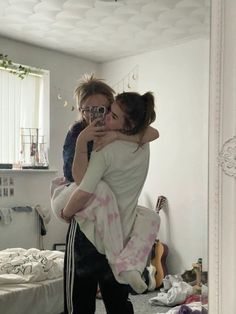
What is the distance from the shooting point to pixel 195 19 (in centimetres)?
89

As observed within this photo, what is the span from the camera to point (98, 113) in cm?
84

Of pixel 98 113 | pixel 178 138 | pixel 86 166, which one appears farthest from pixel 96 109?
pixel 178 138

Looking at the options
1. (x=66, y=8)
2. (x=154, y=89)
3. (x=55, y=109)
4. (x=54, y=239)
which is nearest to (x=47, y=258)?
(x=54, y=239)

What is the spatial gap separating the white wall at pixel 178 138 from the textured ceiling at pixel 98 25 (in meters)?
0.04

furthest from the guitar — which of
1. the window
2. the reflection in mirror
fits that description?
the window

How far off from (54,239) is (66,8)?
695 millimetres

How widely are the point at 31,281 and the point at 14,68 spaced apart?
0.63 m

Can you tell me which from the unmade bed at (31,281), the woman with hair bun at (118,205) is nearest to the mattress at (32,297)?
the unmade bed at (31,281)

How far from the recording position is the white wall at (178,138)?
0.90 meters

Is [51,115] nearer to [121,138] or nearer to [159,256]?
[121,138]

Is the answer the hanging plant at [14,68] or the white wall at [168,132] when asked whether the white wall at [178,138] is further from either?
the hanging plant at [14,68]

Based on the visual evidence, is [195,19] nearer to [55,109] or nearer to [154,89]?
[154,89]

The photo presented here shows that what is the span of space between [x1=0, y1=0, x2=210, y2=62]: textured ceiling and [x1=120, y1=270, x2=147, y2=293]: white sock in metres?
0.59

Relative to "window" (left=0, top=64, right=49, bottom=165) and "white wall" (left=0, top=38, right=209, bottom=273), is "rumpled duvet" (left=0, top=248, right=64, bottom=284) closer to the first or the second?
"white wall" (left=0, top=38, right=209, bottom=273)
